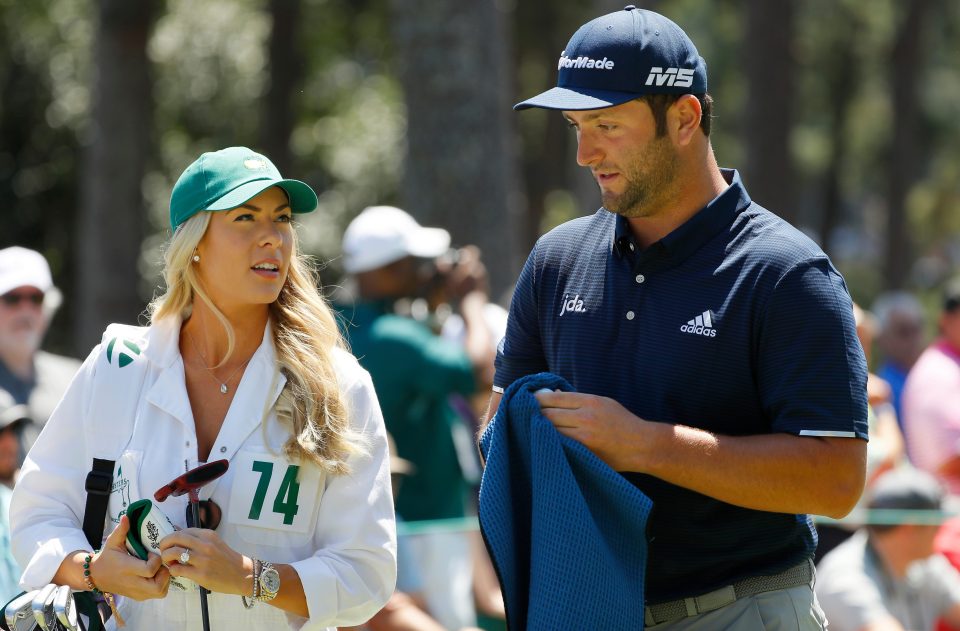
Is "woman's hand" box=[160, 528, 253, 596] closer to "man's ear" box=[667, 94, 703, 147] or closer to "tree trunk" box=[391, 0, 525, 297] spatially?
"man's ear" box=[667, 94, 703, 147]

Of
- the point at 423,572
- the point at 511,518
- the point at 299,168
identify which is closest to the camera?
the point at 511,518

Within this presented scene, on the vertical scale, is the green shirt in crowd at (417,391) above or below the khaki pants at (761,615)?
below

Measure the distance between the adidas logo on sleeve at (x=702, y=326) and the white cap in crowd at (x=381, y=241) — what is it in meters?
3.38

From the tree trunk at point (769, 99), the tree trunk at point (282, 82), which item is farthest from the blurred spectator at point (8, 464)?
the tree trunk at point (282, 82)

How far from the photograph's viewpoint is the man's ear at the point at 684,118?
3029mm

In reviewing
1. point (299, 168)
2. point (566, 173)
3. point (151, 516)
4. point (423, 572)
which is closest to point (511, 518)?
point (151, 516)

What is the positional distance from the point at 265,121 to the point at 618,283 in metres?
15.6

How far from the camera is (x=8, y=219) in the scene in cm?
1689

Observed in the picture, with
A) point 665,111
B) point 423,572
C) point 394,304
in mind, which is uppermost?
point 665,111

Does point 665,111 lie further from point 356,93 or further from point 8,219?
point 356,93

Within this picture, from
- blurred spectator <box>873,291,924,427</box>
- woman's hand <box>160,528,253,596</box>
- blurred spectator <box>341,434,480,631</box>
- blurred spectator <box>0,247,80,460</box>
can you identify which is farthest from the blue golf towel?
blurred spectator <box>873,291,924,427</box>

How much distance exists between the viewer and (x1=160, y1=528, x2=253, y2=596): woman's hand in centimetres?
293

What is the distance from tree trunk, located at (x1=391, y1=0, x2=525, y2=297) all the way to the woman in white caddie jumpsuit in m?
5.24

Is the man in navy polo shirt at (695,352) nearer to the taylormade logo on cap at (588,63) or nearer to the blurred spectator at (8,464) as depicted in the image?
the taylormade logo on cap at (588,63)
